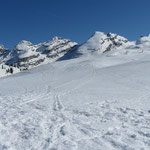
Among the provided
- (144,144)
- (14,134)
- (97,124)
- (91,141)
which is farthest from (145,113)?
(14,134)

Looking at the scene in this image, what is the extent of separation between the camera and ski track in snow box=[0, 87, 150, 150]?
17.2 ft

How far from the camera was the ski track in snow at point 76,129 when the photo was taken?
5.24 m

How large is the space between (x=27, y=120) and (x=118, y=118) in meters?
3.71

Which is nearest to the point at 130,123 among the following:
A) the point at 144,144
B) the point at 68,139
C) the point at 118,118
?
the point at 118,118

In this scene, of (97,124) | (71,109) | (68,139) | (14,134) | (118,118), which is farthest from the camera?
(71,109)

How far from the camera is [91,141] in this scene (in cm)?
543

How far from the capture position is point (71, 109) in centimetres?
938

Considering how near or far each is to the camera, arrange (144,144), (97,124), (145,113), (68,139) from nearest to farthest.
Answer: (144,144) → (68,139) → (97,124) → (145,113)

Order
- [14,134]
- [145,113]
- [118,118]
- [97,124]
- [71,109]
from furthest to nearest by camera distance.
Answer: [71,109], [145,113], [118,118], [97,124], [14,134]

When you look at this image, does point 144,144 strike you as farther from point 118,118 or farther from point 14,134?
point 14,134

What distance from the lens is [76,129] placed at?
6.43m

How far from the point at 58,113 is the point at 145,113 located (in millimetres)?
3897

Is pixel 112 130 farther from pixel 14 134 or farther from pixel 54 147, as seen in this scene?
pixel 14 134

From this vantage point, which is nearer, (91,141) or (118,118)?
(91,141)
